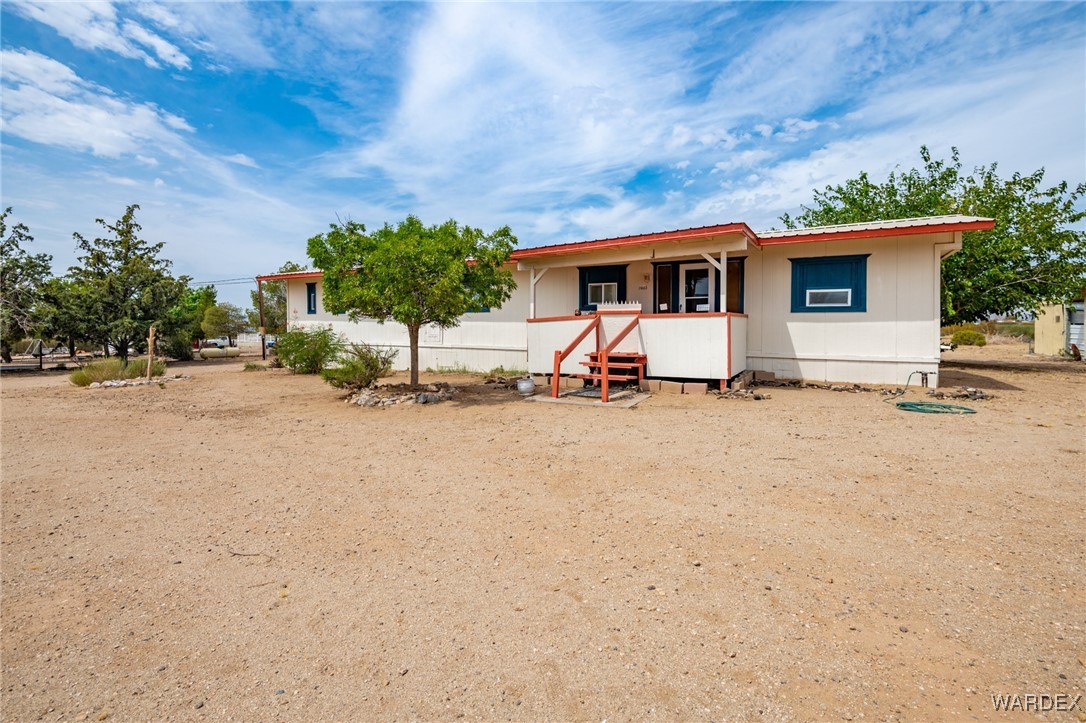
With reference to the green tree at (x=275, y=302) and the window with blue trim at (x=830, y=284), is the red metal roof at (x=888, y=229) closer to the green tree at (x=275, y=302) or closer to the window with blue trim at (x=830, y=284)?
the window with blue trim at (x=830, y=284)

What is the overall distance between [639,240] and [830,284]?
13.7 feet

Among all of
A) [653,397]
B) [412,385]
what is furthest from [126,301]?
[653,397]

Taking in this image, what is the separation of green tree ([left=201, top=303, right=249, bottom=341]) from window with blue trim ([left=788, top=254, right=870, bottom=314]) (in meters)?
42.0

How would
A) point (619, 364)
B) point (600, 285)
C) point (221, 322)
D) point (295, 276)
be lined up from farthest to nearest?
point (221, 322) < point (295, 276) < point (600, 285) < point (619, 364)

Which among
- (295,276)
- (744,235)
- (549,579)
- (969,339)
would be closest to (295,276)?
(295,276)

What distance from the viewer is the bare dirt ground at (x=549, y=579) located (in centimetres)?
217

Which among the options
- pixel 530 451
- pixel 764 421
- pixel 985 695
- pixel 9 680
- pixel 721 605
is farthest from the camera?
pixel 764 421

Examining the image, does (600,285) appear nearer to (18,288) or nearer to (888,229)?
(888,229)

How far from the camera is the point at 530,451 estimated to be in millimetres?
6070

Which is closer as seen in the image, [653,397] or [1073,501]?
[1073,501]

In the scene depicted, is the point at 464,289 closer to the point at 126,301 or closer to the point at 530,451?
the point at 530,451

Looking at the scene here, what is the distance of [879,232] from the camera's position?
10.3 metres

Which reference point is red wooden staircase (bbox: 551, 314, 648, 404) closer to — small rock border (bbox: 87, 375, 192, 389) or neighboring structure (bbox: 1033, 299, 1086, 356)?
small rock border (bbox: 87, 375, 192, 389)

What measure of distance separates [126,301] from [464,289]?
1908 centimetres
